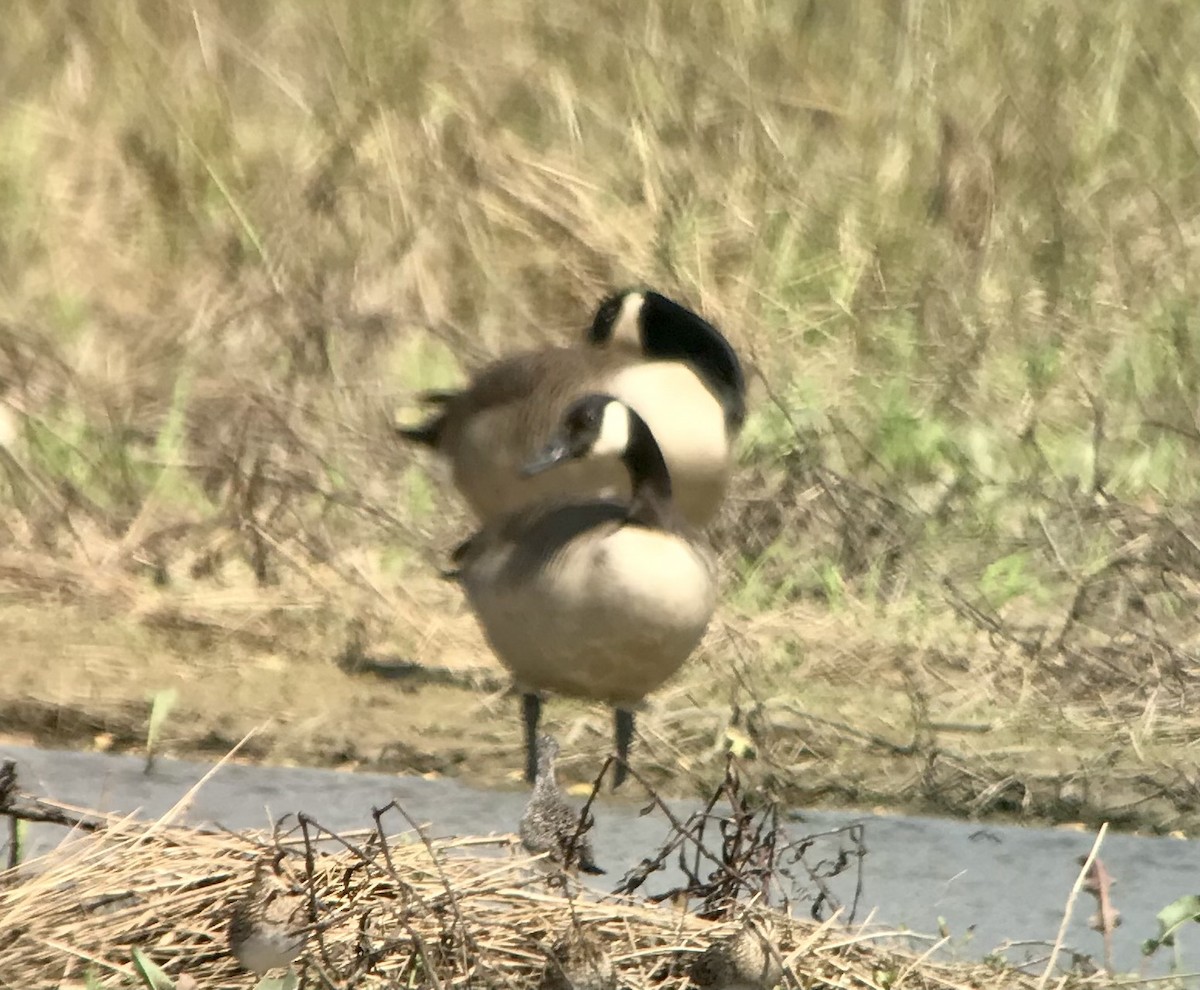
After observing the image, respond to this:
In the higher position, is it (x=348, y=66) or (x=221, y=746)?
(x=348, y=66)

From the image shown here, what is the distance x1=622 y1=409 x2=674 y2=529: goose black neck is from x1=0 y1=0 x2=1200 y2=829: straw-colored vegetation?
0.51 meters

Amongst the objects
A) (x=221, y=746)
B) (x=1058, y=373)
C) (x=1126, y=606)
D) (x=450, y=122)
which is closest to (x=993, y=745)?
(x=1126, y=606)

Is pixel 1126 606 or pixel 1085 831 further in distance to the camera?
pixel 1126 606

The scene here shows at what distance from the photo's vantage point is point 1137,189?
875cm

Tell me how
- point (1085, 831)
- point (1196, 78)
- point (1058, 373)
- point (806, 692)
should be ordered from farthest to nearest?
point (1196, 78) < point (1058, 373) < point (806, 692) < point (1085, 831)

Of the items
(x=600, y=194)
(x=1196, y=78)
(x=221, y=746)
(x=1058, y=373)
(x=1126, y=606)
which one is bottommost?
(x=221, y=746)

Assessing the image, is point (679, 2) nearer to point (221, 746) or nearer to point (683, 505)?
point (683, 505)

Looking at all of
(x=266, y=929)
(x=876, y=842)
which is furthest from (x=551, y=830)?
(x=876, y=842)

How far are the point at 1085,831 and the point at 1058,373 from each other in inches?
161

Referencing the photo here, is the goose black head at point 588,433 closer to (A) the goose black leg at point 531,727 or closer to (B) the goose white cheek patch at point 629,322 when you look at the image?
(A) the goose black leg at point 531,727

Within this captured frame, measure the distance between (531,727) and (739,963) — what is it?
218 centimetres

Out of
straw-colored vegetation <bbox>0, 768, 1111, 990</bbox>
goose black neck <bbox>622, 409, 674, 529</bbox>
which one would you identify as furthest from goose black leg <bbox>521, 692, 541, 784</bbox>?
straw-colored vegetation <bbox>0, 768, 1111, 990</bbox>

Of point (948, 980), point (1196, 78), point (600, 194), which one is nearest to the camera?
point (948, 980)

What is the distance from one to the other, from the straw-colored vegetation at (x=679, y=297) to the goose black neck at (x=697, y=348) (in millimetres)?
489
